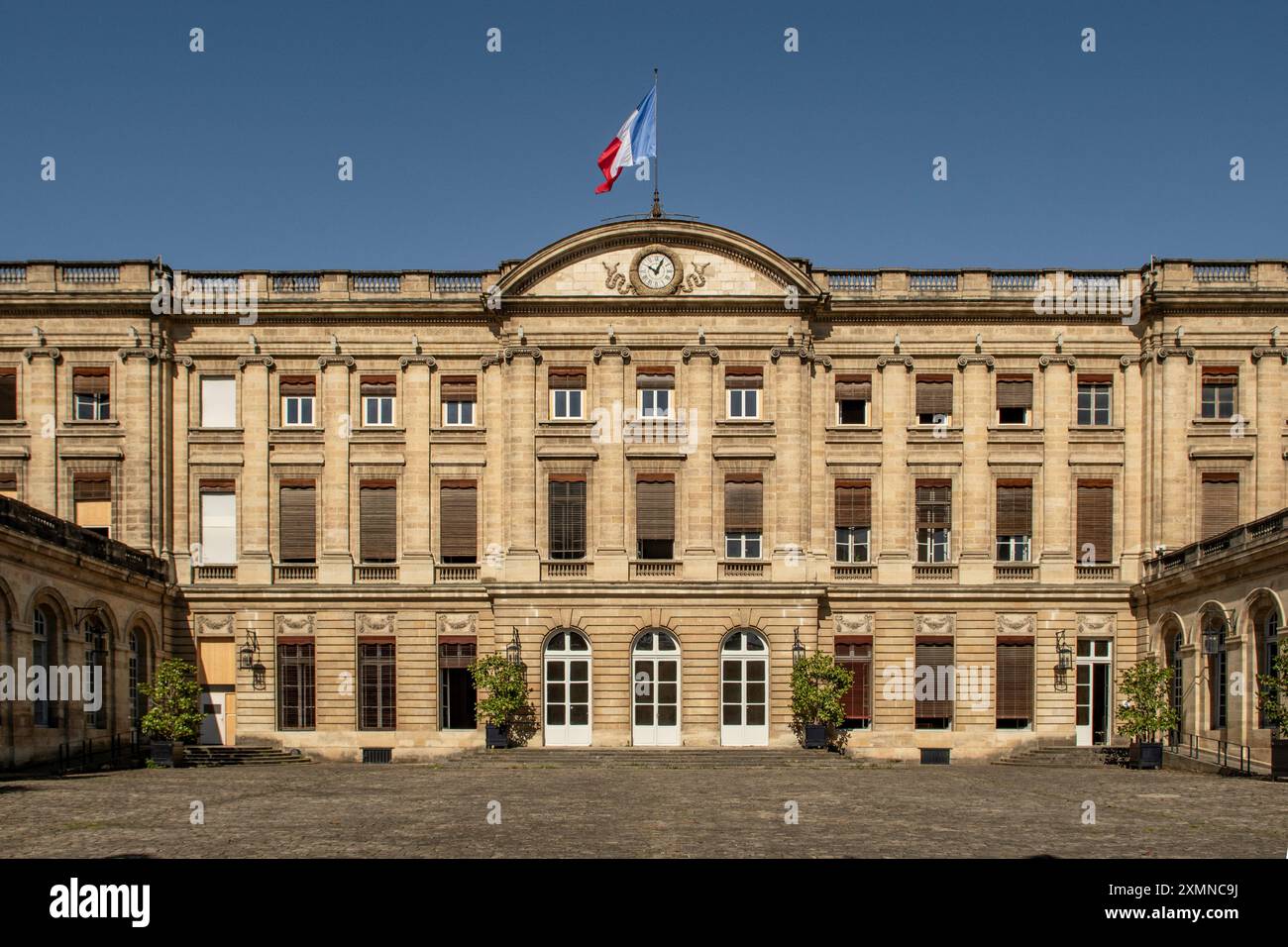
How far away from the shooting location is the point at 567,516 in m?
38.2

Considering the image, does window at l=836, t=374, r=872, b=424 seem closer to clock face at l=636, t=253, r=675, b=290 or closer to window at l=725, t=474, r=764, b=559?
window at l=725, t=474, r=764, b=559

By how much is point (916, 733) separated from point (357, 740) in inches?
611

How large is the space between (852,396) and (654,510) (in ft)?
21.4

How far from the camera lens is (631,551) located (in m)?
38.1

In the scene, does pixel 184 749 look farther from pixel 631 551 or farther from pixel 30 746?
pixel 631 551

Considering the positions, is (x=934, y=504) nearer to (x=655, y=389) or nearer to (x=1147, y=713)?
(x=1147, y=713)

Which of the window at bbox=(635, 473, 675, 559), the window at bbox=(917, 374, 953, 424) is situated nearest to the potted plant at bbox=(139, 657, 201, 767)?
the window at bbox=(635, 473, 675, 559)

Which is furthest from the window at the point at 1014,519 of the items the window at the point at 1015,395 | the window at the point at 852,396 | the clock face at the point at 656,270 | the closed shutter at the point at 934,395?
the clock face at the point at 656,270

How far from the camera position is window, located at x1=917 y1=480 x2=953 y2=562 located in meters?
38.9

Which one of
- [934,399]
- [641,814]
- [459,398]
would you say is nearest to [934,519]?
[934,399]

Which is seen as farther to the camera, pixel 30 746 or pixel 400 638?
pixel 400 638

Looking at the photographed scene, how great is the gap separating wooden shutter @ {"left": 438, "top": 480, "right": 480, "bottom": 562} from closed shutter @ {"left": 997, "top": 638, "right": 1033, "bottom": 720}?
15102mm
